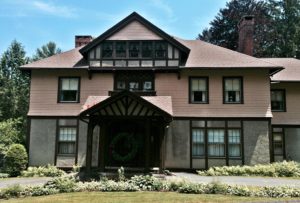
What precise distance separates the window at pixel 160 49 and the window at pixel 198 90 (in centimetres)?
248

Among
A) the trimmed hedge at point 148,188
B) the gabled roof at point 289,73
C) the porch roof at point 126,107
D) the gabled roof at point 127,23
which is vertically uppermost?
the gabled roof at point 127,23

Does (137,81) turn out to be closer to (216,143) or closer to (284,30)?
(216,143)

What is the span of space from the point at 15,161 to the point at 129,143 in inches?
284

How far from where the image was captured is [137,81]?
2464 cm

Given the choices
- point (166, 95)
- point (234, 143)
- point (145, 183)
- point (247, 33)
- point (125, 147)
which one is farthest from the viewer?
point (247, 33)

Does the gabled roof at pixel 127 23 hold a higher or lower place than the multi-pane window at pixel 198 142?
higher

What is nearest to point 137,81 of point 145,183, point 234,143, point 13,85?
point 234,143

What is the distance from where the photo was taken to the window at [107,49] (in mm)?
24547

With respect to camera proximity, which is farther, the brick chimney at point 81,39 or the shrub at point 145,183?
the brick chimney at point 81,39

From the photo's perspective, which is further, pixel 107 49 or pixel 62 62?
pixel 62 62

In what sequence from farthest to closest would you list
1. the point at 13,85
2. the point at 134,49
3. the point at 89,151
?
the point at 13,85
the point at 134,49
the point at 89,151

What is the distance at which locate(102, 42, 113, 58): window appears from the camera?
966 inches

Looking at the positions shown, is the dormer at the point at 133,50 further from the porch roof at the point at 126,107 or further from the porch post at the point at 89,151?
the porch post at the point at 89,151

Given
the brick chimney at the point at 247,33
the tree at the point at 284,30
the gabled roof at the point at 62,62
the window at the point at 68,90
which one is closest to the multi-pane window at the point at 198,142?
the window at the point at 68,90
